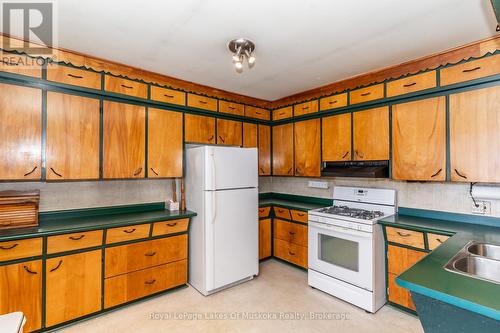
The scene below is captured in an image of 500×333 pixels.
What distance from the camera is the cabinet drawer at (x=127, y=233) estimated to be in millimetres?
2566

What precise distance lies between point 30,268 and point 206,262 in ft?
5.24

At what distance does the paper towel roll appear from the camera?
7.61 ft

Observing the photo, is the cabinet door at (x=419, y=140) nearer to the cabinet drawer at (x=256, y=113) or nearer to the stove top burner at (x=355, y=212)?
the stove top burner at (x=355, y=212)

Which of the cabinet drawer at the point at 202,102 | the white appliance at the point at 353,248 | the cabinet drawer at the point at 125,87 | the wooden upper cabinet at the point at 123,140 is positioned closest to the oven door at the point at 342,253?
the white appliance at the point at 353,248

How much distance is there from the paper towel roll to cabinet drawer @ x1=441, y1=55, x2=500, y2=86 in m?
1.02

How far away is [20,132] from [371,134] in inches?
141

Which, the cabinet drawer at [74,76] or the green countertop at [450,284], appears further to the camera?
the cabinet drawer at [74,76]

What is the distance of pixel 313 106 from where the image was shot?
3633 millimetres

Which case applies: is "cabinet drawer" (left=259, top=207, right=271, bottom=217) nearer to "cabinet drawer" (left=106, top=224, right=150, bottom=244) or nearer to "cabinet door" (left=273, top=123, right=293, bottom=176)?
"cabinet door" (left=273, top=123, right=293, bottom=176)

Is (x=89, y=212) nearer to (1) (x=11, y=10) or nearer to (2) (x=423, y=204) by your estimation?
(1) (x=11, y=10)

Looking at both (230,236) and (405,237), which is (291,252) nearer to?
(230,236)

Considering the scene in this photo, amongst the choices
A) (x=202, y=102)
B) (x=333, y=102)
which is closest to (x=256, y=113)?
(x=202, y=102)

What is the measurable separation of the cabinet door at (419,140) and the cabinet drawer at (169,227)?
2.50 metres

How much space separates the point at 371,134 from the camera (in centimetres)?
302
